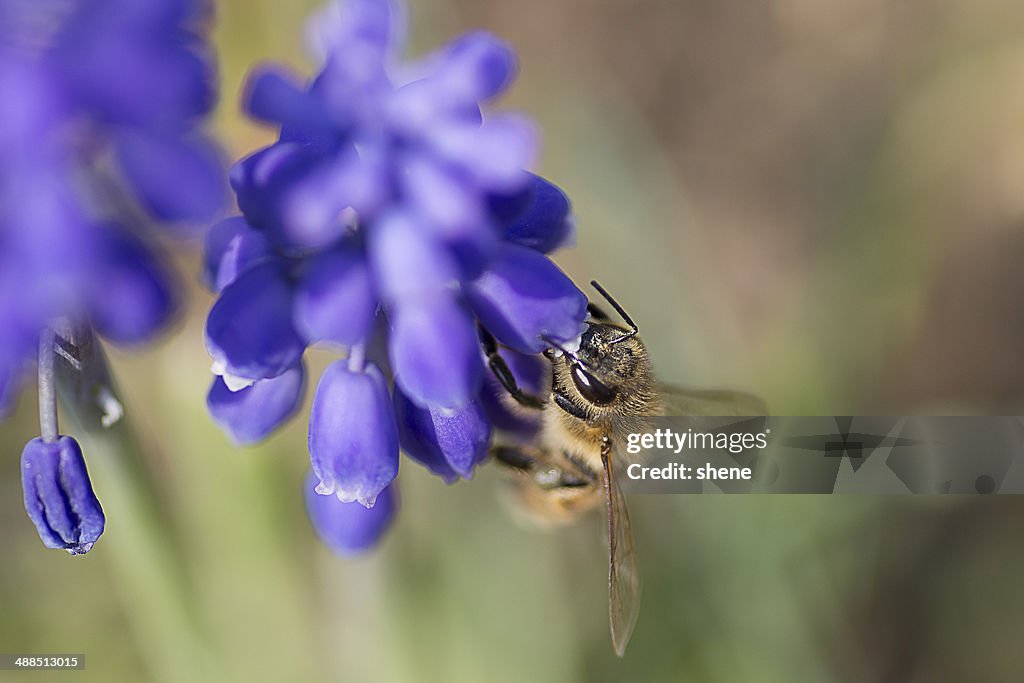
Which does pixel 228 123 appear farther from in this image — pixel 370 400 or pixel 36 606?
pixel 370 400

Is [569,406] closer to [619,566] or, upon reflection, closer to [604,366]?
[604,366]

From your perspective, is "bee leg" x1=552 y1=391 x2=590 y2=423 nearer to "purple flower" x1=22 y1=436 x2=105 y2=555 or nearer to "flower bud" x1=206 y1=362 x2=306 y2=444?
"flower bud" x1=206 y1=362 x2=306 y2=444

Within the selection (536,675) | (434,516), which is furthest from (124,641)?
(536,675)

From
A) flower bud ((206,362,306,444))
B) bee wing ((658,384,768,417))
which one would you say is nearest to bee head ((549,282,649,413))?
bee wing ((658,384,768,417))

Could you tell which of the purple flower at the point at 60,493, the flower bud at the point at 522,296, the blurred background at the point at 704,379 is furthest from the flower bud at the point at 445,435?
the blurred background at the point at 704,379

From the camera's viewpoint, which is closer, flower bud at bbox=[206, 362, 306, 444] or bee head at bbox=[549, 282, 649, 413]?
flower bud at bbox=[206, 362, 306, 444]

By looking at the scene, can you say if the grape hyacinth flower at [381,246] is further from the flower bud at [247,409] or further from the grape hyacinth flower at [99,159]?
the grape hyacinth flower at [99,159]
